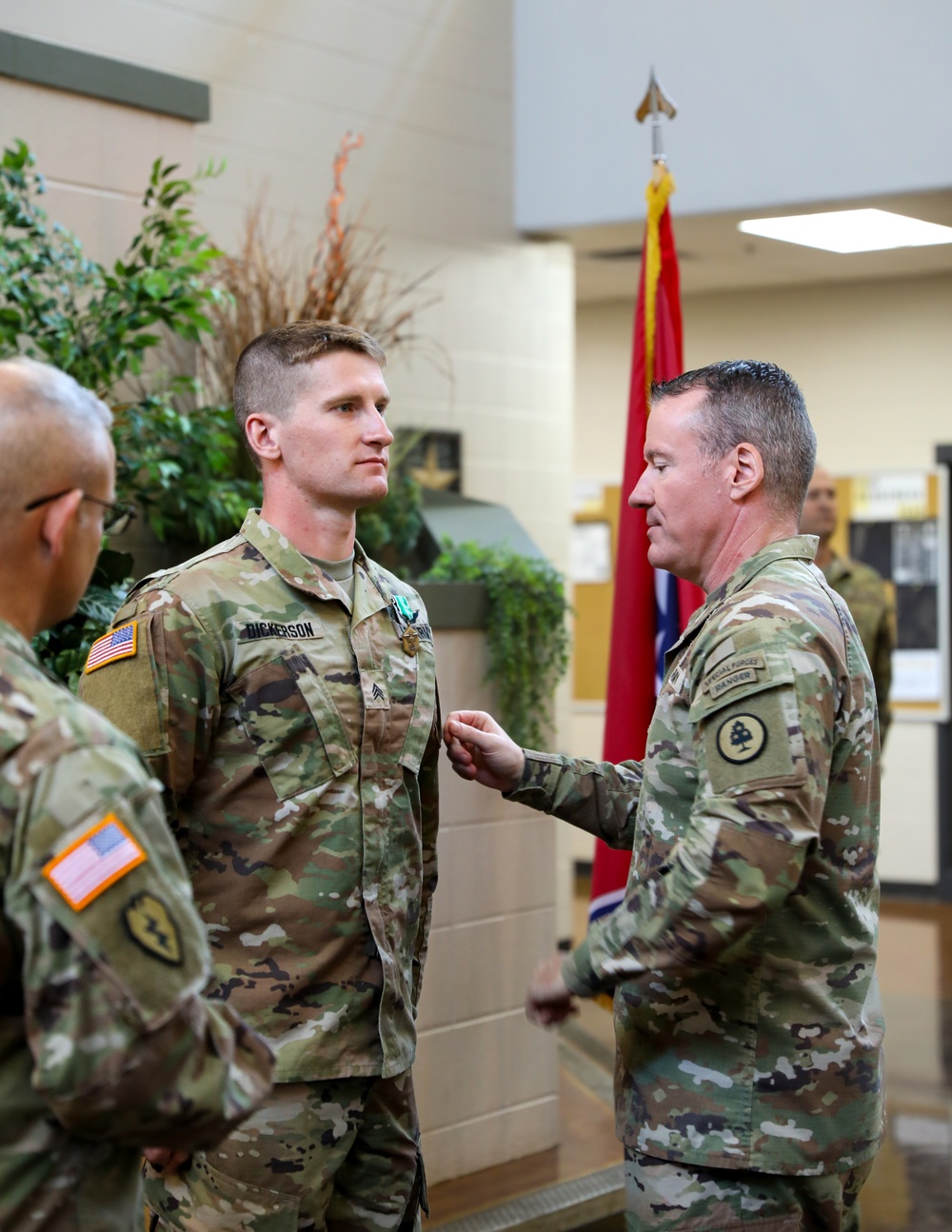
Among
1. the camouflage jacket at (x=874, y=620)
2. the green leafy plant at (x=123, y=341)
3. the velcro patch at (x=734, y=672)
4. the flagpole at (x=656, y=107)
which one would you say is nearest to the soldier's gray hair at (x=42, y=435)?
the velcro patch at (x=734, y=672)

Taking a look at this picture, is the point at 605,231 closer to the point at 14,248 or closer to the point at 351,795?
the point at 14,248

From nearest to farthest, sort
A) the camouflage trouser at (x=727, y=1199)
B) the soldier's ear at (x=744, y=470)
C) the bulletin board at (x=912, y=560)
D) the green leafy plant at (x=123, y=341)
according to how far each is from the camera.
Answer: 1. the camouflage trouser at (x=727, y=1199)
2. the soldier's ear at (x=744, y=470)
3. the green leafy plant at (x=123, y=341)
4. the bulletin board at (x=912, y=560)

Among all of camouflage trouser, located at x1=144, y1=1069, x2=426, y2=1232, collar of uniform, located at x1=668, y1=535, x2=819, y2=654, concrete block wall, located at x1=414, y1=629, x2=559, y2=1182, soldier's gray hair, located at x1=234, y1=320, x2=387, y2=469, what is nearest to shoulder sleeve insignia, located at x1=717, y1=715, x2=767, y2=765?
collar of uniform, located at x1=668, y1=535, x2=819, y2=654

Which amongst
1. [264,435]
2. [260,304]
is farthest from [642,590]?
[264,435]

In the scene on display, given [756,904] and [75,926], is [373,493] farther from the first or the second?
[75,926]

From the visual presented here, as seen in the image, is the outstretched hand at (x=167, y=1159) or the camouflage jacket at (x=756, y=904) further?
the outstretched hand at (x=167, y=1159)

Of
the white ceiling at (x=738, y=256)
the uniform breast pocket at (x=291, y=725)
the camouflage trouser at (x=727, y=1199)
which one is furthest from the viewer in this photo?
the white ceiling at (x=738, y=256)

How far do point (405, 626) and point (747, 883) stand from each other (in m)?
0.76

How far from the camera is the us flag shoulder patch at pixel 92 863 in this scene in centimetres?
103

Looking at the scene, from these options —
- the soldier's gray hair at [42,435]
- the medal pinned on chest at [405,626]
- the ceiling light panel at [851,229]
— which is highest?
the ceiling light panel at [851,229]

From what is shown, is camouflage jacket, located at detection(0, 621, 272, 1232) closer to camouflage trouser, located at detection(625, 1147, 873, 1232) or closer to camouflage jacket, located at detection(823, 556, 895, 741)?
camouflage trouser, located at detection(625, 1147, 873, 1232)

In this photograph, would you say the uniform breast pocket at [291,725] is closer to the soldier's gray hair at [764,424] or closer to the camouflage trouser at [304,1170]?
the camouflage trouser at [304,1170]

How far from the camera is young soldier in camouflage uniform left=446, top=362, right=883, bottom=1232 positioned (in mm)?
1478

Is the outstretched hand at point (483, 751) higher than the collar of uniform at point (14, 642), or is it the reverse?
the collar of uniform at point (14, 642)
